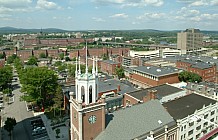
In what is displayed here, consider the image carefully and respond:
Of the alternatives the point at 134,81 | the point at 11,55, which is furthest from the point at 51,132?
the point at 11,55

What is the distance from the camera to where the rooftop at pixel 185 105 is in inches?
1578

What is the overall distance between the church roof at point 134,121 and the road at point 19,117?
2679 cm

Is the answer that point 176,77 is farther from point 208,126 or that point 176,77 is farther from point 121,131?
point 121,131

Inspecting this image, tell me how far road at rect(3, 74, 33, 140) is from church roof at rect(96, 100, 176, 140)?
26.8 meters

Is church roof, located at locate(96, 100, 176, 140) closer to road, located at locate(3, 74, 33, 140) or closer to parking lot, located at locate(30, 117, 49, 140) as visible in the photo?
parking lot, located at locate(30, 117, 49, 140)

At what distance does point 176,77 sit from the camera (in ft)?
286

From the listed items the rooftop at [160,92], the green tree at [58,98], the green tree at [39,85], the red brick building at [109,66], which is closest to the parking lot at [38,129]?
the green tree at [58,98]

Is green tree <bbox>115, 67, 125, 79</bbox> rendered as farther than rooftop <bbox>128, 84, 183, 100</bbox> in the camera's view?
Yes

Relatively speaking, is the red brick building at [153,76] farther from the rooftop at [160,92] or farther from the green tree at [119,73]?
the rooftop at [160,92]

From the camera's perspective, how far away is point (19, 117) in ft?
199

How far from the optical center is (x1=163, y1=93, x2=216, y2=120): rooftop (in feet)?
132

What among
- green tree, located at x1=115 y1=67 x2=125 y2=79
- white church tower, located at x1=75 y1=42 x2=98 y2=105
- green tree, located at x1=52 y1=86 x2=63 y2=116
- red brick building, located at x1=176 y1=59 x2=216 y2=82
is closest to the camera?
white church tower, located at x1=75 y1=42 x2=98 y2=105

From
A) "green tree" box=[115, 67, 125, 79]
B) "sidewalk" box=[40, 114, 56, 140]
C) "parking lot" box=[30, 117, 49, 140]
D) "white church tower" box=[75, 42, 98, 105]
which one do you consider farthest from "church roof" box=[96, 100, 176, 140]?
"green tree" box=[115, 67, 125, 79]

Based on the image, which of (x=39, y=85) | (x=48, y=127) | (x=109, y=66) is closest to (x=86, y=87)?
(x=48, y=127)
